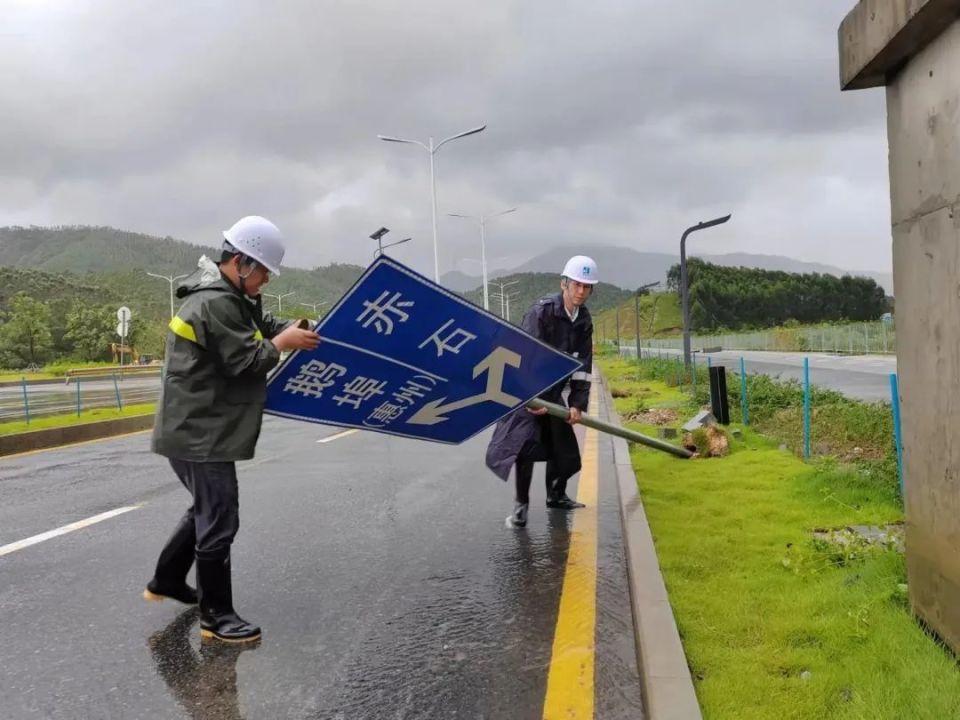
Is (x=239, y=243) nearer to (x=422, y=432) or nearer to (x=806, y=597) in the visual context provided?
(x=422, y=432)

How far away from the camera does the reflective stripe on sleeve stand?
129 inches

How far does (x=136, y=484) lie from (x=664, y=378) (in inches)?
679

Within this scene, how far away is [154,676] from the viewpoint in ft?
10.5

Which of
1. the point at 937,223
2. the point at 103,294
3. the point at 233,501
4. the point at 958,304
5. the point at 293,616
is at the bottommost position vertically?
the point at 293,616

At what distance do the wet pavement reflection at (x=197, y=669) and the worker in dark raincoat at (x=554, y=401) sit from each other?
8.02ft

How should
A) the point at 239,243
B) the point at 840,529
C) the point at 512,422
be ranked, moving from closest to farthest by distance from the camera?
the point at 239,243 < the point at 840,529 < the point at 512,422

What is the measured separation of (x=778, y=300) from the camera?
127 metres

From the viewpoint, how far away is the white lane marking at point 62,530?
5277 millimetres

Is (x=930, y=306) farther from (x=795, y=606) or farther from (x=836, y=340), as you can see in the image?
(x=836, y=340)

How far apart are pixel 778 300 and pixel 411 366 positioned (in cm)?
13191

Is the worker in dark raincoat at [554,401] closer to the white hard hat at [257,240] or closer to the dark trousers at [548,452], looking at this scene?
the dark trousers at [548,452]

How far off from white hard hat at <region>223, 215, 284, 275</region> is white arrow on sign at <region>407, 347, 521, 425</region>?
4.87ft

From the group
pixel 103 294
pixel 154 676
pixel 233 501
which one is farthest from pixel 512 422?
pixel 103 294

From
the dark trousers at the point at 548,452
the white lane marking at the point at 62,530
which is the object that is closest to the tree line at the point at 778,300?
the dark trousers at the point at 548,452
